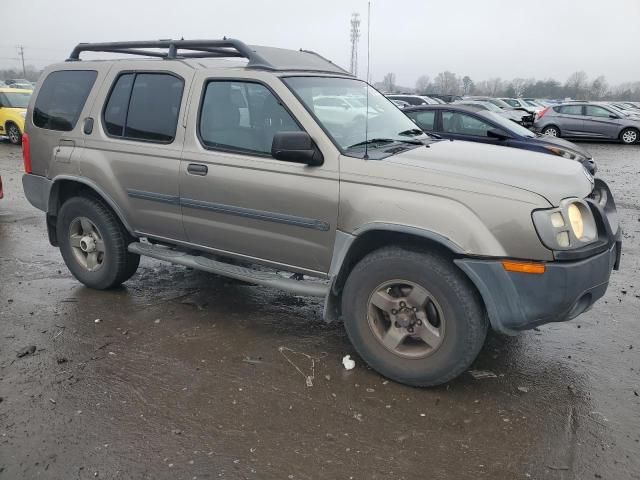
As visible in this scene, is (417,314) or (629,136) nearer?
(417,314)

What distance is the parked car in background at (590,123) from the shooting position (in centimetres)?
1988

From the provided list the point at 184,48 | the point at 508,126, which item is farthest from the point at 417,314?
the point at 508,126

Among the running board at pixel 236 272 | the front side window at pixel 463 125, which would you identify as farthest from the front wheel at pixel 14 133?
the running board at pixel 236 272

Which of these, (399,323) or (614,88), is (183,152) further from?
(614,88)

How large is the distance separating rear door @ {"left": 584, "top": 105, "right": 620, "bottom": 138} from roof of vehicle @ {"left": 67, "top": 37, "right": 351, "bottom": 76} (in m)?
18.3

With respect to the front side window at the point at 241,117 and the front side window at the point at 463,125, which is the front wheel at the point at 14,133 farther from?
the front side window at the point at 241,117

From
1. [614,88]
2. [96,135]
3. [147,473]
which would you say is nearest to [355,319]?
[147,473]

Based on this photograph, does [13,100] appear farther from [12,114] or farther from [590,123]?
[590,123]

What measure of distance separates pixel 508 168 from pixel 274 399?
202 cm

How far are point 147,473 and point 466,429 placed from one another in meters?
1.70

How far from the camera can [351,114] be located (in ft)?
13.3

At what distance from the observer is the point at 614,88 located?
84062mm

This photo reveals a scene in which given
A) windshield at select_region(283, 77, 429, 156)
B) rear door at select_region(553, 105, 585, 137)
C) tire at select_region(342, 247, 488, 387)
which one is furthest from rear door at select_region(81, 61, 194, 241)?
rear door at select_region(553, 105, 585, 137)

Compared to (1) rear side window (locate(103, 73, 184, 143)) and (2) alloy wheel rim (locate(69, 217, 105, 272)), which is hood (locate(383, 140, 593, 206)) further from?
(2) alloy wheel rim (locate(69, 217, 105, 272))
